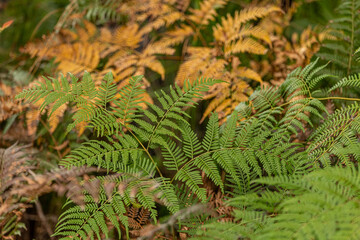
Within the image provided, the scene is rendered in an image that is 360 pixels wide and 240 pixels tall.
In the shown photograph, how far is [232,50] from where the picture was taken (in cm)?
237

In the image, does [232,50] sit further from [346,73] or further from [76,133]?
[76,133]

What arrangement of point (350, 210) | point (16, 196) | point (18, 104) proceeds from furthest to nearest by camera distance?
point (18, 104)
point (16, 196)
point (350, 210)

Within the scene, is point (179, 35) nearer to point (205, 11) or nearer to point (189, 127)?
point (205, 11)

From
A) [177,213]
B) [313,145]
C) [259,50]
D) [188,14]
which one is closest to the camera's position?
[177,213]

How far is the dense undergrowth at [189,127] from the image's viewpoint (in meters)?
1.33

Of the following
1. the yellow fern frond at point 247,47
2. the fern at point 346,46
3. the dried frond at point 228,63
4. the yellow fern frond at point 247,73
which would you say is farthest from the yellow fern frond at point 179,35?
the fern at point 346,46

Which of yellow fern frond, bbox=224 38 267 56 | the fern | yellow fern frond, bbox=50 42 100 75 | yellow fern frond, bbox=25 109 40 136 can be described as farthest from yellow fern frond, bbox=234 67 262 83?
yellow fern frond, bbox=25 109 40 136

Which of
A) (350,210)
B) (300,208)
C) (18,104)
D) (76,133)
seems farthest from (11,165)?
(350,210)

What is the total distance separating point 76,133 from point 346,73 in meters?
1.99

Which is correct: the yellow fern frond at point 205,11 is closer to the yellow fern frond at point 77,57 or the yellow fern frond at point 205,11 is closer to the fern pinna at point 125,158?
the yellow fern frond at point 77,57

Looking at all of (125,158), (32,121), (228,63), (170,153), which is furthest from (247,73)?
(32,121)

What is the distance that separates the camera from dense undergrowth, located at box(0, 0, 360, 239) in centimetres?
133

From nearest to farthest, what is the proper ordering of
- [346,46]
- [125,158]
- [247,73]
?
[125,158]
[346,46]
[247,73]

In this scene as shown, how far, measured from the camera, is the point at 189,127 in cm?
159
